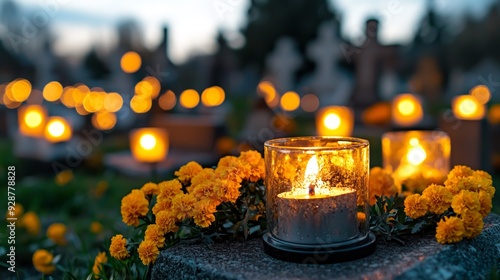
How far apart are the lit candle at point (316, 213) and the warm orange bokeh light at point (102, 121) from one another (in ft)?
37.9

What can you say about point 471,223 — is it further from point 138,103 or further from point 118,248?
point 138,103

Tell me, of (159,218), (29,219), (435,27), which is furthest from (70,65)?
(159,218)

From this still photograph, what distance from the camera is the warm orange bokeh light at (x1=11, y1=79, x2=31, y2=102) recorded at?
21.7 metres

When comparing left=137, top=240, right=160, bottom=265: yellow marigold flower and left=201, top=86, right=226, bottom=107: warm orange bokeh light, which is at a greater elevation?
left=201, top=86, right=226, bottom=107: warm orange bokeh light

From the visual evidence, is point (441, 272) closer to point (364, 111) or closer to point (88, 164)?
point (88, 164)

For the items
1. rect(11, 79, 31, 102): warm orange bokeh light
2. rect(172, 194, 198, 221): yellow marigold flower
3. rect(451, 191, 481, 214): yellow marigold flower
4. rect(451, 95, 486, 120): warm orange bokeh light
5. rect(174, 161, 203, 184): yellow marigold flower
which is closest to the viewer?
rect(451, 191, 481, 214): yellow marigold flower

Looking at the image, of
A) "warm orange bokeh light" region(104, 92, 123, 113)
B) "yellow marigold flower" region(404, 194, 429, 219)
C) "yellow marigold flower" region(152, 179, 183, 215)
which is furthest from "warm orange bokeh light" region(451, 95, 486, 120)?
"warm orange bokeh light" region(104, 92, 123, 113)

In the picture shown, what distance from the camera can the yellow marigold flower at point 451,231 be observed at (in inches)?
73.8

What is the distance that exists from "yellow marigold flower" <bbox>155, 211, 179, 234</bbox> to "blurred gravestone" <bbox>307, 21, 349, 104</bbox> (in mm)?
11855

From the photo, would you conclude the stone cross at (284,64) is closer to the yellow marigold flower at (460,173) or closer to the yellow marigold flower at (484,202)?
the yellow marigold flower at (460,173)

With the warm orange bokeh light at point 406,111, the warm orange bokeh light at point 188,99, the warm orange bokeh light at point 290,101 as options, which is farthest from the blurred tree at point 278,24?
the warm orange bokeh light at point 406,111

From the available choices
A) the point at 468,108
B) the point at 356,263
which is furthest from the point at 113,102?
the point at 356,263

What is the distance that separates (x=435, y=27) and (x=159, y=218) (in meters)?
34.6

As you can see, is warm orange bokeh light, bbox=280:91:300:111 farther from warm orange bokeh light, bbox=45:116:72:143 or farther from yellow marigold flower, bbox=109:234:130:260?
yellow marigold flower, bbox=109:234:130:260
